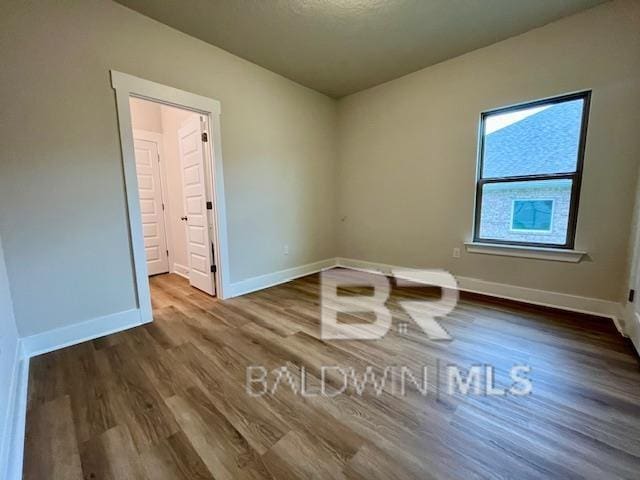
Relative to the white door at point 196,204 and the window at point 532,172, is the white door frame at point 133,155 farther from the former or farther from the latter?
the window at point 532,172

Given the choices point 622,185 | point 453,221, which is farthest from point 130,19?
point 622,185

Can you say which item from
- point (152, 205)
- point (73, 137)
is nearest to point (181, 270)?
point (152, 205)

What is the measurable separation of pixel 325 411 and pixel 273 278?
2337 millimetres

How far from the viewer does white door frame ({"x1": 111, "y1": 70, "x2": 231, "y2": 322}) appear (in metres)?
2.24

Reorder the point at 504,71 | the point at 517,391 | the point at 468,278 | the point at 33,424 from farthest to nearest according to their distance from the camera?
the point at 468,278
the point at 504,71
the point at 517,391
the point at 33,424

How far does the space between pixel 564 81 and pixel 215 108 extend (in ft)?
11.0

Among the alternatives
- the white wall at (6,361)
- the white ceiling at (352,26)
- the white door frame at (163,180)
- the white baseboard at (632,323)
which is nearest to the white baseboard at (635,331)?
the white baseboard at (632,323)

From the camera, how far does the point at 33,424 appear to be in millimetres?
1349

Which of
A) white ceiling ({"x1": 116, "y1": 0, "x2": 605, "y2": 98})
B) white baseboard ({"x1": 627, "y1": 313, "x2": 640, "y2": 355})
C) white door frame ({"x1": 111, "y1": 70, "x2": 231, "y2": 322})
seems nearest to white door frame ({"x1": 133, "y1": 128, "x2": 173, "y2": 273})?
white door frame ({"x1": 111, "y1": 70, "x2": 231, "y2": 322})

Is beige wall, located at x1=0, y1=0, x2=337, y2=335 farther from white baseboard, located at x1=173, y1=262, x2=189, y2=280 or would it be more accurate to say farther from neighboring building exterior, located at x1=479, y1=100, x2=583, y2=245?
neighboring building exterior, located at x1=479, y1=100, x2=583, y2=245

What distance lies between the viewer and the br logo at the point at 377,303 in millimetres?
2246

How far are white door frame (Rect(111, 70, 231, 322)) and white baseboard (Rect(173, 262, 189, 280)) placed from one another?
4.20ft

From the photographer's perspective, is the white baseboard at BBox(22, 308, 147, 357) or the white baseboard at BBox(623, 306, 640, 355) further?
the white baseboard at BBox(22, 308, 147, 357)

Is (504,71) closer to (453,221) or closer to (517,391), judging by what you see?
(453,221)
